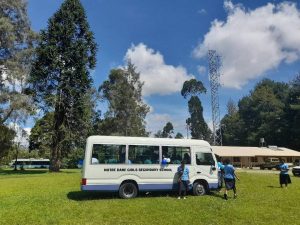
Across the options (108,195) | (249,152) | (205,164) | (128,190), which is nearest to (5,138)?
(108,195)

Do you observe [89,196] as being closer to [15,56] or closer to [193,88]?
[15,56]

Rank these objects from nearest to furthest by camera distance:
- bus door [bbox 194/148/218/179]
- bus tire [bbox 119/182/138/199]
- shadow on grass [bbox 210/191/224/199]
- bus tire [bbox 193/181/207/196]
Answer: bus tire [bbox 119/182/138/199] → shadow on grass [bbox 210/191/224/199] → bus tire [bbox 193/181/207/196] → bus door [bbox 194/148/218/179]

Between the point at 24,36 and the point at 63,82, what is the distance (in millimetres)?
6932

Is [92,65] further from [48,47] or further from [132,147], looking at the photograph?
[132,147]

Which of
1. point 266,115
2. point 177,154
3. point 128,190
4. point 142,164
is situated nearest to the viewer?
point 128,190

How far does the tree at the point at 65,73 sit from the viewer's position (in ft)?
139

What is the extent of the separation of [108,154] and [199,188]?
480 centimetres

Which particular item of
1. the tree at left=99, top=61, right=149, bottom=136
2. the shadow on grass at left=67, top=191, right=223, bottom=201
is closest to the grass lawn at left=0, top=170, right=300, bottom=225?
the shadow on grass at left=67, top=191, right=223, bottom=201

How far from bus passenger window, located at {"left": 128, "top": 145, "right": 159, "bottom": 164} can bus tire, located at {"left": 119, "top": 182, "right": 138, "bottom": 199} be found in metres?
1.05

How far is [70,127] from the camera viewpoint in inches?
1735

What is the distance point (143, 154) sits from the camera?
55.9 ft

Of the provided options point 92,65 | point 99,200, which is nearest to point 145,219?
point 99,200

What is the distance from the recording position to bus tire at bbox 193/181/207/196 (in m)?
17.5

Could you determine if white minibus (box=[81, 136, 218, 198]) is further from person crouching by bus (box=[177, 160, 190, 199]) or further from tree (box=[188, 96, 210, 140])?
tree (box=[188, 96, 210, 140])
